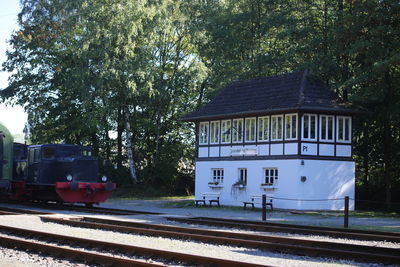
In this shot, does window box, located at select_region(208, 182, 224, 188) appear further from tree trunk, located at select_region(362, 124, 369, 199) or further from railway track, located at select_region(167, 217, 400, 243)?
railway track, located at select_region(167, 217, 400, 243)

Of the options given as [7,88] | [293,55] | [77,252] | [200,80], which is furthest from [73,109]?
[77,252]

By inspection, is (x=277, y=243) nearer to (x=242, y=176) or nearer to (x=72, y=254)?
(x=72, y=254)

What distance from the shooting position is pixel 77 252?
41.0ft

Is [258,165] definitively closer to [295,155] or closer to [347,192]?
[295,155]

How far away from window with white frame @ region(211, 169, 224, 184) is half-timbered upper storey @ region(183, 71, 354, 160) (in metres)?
0.76

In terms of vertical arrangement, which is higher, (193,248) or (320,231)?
(320,231)

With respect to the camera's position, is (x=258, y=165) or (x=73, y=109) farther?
(x=73, y=109)

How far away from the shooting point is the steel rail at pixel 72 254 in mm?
11239

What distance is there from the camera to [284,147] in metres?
31.5

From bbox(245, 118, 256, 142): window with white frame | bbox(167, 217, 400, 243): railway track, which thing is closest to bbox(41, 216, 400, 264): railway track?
bbox(167, 217, 400, 243): railway track

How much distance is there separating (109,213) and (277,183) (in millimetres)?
9989

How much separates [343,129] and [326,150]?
1.59 m

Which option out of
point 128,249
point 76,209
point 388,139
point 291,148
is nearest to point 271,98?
point 291,148

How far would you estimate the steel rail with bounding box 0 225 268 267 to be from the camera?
1132 cm
